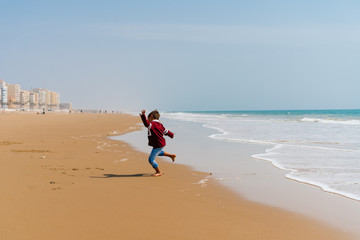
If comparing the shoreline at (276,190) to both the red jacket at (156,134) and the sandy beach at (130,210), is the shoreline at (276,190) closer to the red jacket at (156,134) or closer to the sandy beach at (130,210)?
the sandy beach at (130,210)

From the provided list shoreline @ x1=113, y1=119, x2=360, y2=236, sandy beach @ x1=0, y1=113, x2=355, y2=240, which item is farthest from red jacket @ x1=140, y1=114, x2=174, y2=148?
shoreline @ x1=113, y1=119, x2=360, y2=236

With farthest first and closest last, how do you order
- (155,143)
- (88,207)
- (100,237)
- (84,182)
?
(155,143), (84,182), (88,207), (100,237)

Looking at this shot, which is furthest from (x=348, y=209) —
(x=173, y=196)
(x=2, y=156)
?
(x=2, y=156)

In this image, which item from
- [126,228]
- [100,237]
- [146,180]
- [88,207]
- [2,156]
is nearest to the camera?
[100,237]

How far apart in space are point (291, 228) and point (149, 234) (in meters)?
1.72

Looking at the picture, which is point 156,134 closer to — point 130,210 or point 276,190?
point 276,190

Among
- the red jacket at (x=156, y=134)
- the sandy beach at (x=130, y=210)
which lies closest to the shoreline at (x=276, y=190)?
the sandy beach at (x=130, y=210)

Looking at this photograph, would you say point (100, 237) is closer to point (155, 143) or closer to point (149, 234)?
point (149, 234)

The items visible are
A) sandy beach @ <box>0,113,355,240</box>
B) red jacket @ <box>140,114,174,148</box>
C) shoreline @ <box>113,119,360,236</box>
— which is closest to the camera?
sandy beach @ <box>0,113,355,240</box>

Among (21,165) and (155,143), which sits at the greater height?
(155,143)

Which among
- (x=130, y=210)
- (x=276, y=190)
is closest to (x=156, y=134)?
(x=276, y=190)

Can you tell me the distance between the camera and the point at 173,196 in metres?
5.51

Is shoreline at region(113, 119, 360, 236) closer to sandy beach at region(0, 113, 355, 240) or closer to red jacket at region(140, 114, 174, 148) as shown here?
sandy beach at region(0, 113, 355, 240)

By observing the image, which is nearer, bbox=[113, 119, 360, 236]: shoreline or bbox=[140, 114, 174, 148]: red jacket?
bbox=[113, 119, 360, 236]: shoreline
